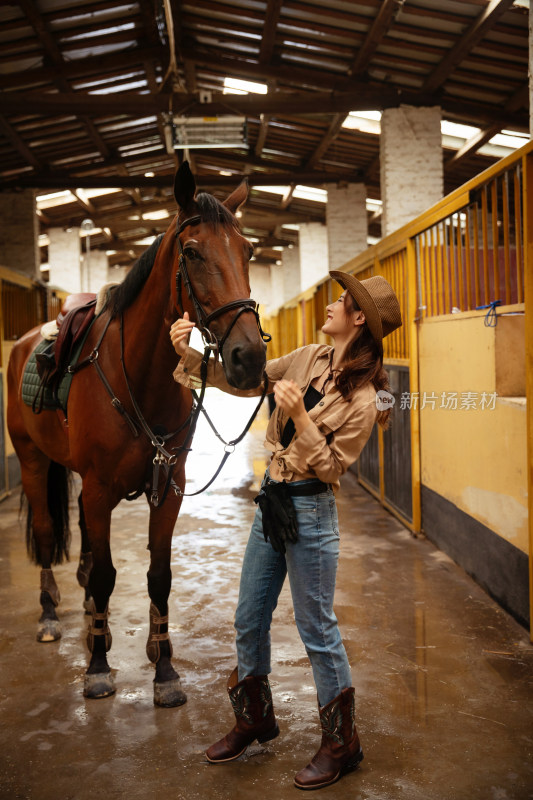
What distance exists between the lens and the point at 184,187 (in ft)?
7.30

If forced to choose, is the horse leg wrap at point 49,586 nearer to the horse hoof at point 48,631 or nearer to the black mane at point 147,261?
the horse hoof at point 48,631

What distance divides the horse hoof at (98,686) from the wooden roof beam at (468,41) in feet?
22.0

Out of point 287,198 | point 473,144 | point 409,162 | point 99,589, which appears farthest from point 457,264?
point 287,198

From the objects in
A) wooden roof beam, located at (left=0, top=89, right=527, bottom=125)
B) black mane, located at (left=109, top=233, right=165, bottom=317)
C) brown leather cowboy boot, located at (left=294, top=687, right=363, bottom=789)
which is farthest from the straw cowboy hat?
wooden roof beam, located at (left=0, top=89, right=527, bottom=125)

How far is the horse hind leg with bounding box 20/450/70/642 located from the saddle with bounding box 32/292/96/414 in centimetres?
72

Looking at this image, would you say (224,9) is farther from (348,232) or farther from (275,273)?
(275,273)

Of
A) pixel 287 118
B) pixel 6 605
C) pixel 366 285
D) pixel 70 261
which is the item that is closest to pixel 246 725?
pixel 366 285

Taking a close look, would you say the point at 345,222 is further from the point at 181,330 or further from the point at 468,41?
the point at 181,330

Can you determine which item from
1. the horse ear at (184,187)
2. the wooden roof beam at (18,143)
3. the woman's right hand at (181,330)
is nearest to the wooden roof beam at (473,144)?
the wooden roof beam at (18,143)

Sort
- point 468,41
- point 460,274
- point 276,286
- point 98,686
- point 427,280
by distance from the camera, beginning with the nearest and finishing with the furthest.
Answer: point 98,686 < point 460,274 < point 427,280 < point 468,41 < point 276,286

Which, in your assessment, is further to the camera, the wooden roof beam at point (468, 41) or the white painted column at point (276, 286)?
the white painted column at point (276, 286)

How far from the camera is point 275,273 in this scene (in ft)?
90.5

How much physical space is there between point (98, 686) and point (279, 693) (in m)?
0.72

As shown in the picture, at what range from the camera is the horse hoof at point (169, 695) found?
2641 millimetres
